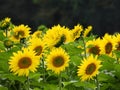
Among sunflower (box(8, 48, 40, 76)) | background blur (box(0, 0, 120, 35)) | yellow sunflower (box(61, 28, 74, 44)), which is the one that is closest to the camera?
sunflower (box(8, 48, 40, 76))

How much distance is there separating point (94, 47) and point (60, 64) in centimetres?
46

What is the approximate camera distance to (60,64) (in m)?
3.80

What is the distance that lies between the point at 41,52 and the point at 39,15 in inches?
1327

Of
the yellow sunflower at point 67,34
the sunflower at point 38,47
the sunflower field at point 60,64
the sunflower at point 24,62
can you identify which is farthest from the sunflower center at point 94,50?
the sunflower at point 24,62

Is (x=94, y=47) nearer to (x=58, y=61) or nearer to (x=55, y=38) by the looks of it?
(x=55, y=38)

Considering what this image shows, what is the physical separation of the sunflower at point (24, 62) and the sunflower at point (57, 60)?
0.09 m

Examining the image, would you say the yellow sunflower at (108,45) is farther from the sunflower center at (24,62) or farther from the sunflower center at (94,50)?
the sunflower center at (24,62)

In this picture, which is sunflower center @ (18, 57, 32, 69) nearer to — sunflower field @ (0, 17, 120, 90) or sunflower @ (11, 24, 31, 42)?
sunflower field @ (0, 17, 120, 90)

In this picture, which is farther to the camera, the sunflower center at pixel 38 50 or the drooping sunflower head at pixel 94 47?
the drooping sunflower head at pixel 94 47

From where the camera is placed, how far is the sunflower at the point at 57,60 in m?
3.77

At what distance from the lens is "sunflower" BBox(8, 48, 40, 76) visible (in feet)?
12.3

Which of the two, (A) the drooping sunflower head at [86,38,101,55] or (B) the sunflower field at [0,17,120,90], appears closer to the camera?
(B) the sunflower field at [0,17,120,90]

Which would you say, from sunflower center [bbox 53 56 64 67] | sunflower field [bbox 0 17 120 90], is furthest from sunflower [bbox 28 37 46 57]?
sunflower center [bbox 53 56 64 67]

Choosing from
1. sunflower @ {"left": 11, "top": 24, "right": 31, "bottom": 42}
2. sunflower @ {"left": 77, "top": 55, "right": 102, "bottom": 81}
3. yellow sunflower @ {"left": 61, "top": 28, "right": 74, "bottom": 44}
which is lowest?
sunflower @ {"left": 77, "top": 55, "right": 102, "bottom": 81}
